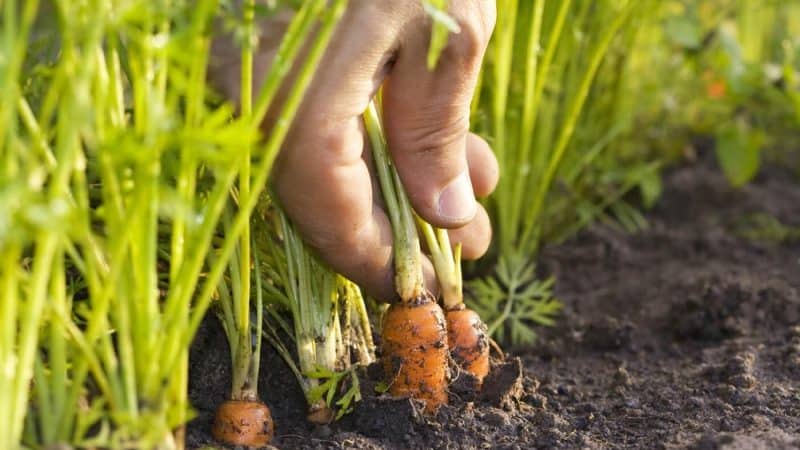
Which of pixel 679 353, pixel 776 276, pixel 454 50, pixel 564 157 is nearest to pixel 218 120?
pixel 454 50

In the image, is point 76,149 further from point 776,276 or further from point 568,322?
point 776,276

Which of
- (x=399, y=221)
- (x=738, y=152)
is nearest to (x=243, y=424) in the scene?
(x=399, y=221)

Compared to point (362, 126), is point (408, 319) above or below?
below

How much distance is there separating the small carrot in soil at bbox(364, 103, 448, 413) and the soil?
1.8 inches

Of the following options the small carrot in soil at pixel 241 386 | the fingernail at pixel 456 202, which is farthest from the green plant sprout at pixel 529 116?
the small carrot in soil at pixel 241 386

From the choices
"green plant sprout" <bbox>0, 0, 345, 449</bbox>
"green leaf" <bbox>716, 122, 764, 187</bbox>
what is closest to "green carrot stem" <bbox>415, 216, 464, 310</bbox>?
"green plant sprout" <bbox>0, 0, 345, 449</bbox>

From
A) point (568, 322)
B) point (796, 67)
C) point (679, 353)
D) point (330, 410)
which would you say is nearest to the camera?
point (330, 410)

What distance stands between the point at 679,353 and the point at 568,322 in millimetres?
234

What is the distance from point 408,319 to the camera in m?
1.54

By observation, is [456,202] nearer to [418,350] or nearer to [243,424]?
[418,350]

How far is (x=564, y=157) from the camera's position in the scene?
239 cm

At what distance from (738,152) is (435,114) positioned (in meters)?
1.54

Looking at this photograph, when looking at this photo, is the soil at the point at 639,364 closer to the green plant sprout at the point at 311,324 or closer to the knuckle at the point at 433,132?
the green plant sprout at the point at 311,324

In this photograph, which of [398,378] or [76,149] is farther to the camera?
[398,378]
